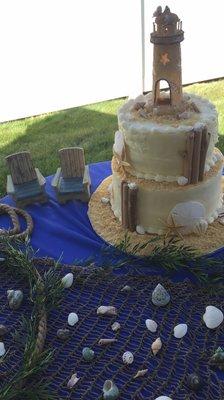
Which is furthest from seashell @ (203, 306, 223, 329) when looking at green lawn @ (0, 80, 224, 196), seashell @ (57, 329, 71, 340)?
green lawn @ (0, 80, 224, 196)

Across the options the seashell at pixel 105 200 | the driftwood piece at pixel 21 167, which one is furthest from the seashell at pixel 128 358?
the driftwood piece at pixel 21 167

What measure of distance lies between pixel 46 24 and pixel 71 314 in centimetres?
390

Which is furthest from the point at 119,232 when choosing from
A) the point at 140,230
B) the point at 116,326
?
the point at 116,326

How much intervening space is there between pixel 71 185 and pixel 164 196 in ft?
2.72

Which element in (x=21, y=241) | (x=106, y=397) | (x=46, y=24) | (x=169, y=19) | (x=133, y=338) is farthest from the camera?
(x=46, y=24)

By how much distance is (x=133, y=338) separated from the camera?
234cm

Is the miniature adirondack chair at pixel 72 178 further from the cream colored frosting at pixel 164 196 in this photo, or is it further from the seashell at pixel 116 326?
the seashell at pixel 116 326

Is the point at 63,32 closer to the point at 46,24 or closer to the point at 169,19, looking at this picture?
the point at 46,24

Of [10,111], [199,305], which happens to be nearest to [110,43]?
[10,111]

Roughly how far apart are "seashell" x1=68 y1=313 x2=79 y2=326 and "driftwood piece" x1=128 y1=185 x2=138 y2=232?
0.69 m

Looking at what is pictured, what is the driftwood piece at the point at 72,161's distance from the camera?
10.7 ft

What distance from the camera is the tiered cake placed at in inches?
102

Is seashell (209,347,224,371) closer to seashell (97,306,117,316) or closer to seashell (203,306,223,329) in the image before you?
seashell (203,306,223,329)

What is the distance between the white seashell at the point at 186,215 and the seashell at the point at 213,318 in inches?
23.4
